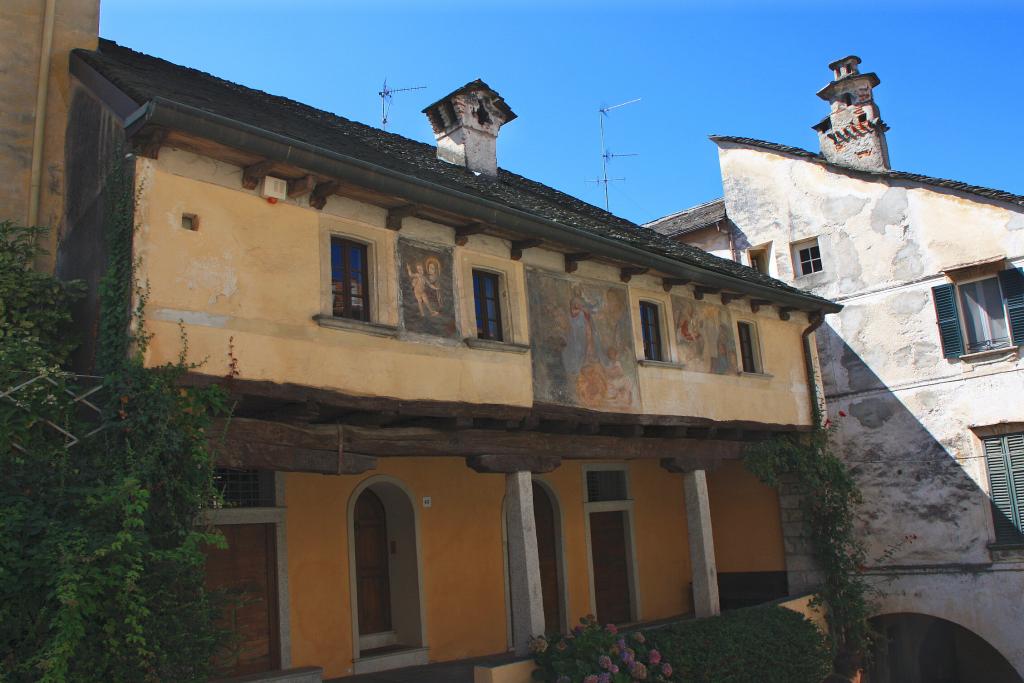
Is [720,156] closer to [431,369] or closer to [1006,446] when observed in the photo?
[1006,446]

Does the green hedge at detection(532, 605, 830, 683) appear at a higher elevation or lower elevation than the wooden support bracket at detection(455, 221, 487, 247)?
lower

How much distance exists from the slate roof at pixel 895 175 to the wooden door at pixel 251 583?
12652 mm

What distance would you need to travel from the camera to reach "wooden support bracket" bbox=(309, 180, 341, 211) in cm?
948

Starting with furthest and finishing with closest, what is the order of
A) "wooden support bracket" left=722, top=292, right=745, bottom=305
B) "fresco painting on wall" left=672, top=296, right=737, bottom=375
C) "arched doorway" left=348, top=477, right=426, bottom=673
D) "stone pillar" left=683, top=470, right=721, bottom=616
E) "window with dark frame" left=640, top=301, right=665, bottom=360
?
"wooden support bracket" left=722, top=292, right=745, bottom=305
"fresco painting on wall" left=672, top=296, right=737, bottom=375
"window with dark frame" left=640, top=301, right=665, bottom=360
"stone pillar" left=683, top=470, right=721, bottom=616
"arched doorway" left=348, top=477, right=426, bottom=673

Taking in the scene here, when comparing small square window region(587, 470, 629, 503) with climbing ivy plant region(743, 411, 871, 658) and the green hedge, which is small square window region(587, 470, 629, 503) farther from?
the green hedge

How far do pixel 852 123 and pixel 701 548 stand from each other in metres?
10.2

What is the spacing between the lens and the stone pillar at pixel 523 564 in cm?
1086

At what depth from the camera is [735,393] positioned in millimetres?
14633

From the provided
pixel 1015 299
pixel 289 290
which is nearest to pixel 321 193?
pixel 289 290

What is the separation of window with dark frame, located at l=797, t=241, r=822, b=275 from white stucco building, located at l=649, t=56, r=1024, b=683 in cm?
3

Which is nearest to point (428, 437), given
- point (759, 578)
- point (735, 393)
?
point (735, 393)

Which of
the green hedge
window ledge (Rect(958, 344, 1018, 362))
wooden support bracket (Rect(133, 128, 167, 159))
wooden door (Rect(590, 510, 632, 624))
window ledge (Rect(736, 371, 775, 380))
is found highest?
wooden support bracket (Rect(133, 128, 167, 159))

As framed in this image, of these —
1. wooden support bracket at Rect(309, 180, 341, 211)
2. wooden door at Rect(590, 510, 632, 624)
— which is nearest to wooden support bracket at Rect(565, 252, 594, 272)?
wooden support bracket at Rect(309, 180, 341, 211)

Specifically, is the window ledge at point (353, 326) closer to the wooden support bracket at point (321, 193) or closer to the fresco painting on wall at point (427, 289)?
the fresco painting on wall at point (427, 289)
